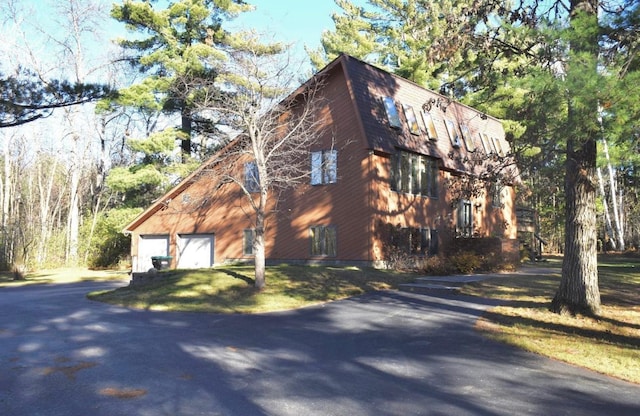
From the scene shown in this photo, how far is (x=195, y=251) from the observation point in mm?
26906

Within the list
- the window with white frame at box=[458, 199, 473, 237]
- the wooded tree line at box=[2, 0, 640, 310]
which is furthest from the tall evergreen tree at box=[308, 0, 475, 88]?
the window with white frame at box=[458, 199, 473, 237]

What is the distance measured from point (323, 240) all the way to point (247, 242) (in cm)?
434

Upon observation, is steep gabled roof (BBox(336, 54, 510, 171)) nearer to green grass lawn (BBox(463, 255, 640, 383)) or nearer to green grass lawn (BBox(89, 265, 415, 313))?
green grass lawn (BBox(89, 265, 415, 313))

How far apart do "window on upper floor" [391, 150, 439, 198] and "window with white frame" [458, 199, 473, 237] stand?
8.16ft

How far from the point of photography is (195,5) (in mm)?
27891

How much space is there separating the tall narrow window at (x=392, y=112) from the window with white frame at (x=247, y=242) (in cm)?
824

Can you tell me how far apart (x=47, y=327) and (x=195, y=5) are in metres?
22.0

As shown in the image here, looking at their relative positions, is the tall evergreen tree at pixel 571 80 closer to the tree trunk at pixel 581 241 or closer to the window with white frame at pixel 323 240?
the tree trunk at pixel 581 241

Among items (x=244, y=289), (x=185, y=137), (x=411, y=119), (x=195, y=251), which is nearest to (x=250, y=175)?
(x=195, y=251)

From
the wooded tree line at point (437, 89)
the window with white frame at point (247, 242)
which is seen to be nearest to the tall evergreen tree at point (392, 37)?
the wooded tree line at point (437, 89)

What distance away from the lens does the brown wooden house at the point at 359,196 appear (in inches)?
834

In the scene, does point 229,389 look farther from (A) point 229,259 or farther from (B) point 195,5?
(B) point 195,5

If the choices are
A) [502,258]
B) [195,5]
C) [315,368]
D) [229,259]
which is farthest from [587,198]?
[195,5]

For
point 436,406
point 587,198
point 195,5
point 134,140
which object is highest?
point 195,5
